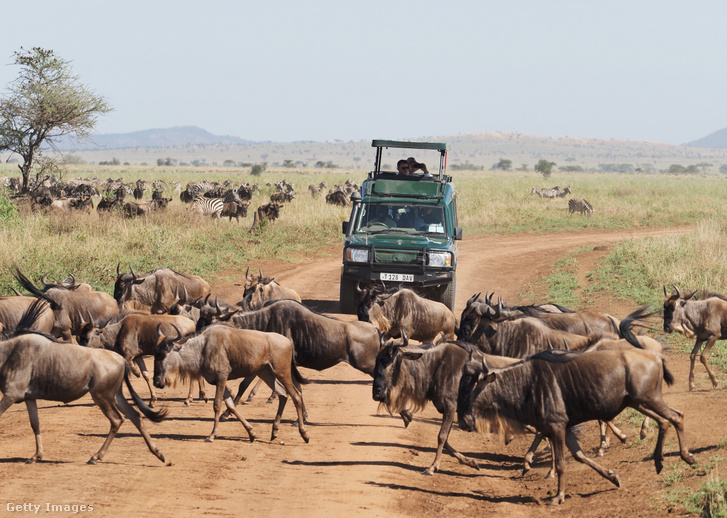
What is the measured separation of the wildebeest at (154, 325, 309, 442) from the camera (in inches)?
302

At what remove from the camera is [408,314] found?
10242 mm

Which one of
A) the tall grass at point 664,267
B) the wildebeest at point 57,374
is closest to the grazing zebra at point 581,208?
the tall grass at point 664,267

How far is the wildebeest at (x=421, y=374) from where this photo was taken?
7314 millimetres

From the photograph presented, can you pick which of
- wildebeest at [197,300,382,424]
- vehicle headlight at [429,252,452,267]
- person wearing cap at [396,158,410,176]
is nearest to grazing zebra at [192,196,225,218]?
person wearing cap at [396,158,410,176]

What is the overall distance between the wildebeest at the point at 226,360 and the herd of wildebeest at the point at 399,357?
1 centimetres

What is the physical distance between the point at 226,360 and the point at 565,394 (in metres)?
3.06

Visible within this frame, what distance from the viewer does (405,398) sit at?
7.45 m

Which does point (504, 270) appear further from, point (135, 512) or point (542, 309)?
point (135, 512)

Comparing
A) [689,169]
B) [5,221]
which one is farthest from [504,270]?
[689,169]

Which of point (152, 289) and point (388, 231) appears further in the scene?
point (388, 231)

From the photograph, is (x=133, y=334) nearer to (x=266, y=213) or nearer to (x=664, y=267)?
(x=664, y=267)

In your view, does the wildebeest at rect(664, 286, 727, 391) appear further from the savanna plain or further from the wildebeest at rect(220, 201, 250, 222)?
the wildebeest at rect(220, 201, 250, 222)

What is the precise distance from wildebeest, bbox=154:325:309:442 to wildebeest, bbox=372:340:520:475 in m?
0.96

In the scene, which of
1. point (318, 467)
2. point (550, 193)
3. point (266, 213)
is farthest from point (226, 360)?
point (550, 193)
